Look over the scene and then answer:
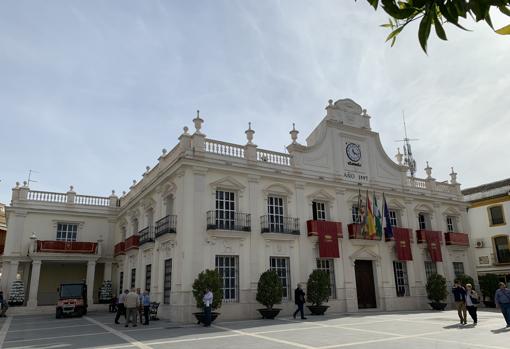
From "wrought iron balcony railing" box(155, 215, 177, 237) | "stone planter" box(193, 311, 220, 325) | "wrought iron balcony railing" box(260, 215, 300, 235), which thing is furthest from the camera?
"wrought iron balcony railing" box(260, 215, 300, 235)

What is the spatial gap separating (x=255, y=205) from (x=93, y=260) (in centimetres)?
1426

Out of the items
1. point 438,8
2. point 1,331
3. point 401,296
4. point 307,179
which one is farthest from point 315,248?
point 438,8

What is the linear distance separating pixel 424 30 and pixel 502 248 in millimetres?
33455

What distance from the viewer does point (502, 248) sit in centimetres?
2966

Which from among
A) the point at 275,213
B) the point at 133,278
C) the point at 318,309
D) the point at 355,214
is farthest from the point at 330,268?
the point at 133,278

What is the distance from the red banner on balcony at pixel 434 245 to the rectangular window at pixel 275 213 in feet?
32.5

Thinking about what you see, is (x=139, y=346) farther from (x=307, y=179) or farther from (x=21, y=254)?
(x=21, y=254)

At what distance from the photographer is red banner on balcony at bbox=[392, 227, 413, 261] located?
72.9 feet

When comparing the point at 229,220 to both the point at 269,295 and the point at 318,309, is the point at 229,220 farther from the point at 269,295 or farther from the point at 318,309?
the point at 318,309

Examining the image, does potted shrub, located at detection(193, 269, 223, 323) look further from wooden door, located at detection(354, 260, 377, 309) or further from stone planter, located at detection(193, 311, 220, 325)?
wooden door, located at detection(354, 260, 377, 309)

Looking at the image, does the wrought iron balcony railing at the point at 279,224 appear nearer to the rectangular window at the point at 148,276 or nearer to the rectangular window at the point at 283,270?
the rectangular window at the point at 283,270

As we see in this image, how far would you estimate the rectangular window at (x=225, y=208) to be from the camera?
18.2 metres

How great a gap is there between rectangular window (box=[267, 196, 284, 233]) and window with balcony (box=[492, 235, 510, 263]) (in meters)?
20.1

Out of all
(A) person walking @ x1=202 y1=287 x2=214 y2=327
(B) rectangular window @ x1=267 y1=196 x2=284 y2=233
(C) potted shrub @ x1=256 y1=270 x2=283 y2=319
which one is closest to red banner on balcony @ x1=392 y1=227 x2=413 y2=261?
(B) rectangular window @ x1=267 y1=196 x2=284 y2=233
